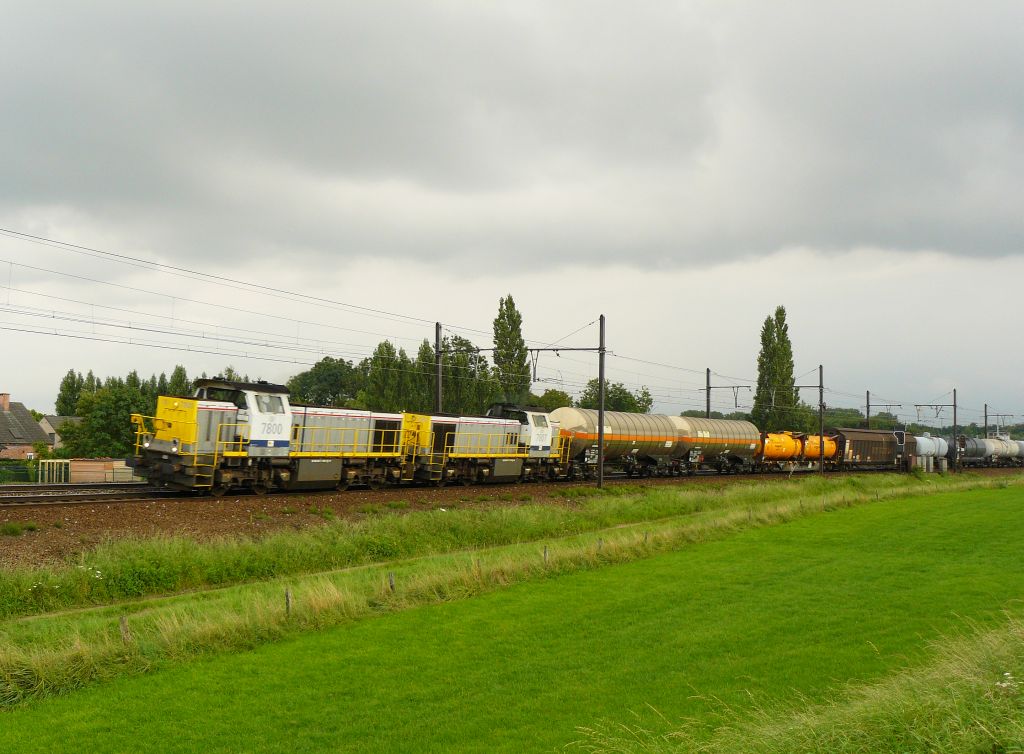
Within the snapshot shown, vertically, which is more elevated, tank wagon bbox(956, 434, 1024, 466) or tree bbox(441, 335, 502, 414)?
tree bbox(441, 335, 502, 414)

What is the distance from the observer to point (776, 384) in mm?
86688

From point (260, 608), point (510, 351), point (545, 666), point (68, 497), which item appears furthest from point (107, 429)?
point (545, 666)

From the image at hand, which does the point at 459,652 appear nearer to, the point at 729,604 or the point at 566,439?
the point at 729,604

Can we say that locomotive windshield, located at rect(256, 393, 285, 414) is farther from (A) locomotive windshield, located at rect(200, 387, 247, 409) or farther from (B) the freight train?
(A) locomotive windshield, located at rect(200, 387, 247, 409)

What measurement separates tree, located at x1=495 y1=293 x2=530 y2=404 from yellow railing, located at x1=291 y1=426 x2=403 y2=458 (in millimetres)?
38878

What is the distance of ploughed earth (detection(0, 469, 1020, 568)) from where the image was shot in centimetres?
2052

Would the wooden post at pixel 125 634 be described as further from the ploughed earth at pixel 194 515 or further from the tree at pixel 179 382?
the tree at pixel 179 382

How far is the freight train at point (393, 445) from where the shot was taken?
29172 millimetres

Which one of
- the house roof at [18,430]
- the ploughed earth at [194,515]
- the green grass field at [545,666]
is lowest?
the green grass field at [545,666]

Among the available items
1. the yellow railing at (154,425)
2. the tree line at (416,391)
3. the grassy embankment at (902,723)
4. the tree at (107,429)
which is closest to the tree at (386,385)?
the tree line at (416,391)

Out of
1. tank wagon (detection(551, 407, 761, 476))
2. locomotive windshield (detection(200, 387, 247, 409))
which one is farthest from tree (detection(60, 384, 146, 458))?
locomotive windshield (detection(200, 387, 247, 409))

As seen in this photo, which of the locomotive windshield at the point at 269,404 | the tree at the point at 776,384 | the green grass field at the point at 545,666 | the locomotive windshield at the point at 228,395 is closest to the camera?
the green grass field at the point at 545,666

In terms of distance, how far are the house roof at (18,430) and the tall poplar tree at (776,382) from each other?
247ft

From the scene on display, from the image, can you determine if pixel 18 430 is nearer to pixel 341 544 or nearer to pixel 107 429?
pixel 107 429
